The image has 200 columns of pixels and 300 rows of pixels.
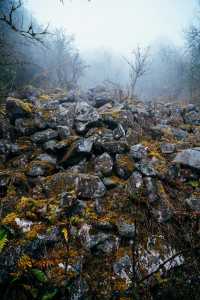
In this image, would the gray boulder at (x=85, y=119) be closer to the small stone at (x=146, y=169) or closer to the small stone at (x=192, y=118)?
the small stone at (x=146, y=169)

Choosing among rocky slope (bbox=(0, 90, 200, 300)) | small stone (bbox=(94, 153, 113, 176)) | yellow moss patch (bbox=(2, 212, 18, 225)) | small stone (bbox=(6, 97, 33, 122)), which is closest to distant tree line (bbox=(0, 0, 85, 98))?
small stone (bbox=(6, 97, 33, 122))

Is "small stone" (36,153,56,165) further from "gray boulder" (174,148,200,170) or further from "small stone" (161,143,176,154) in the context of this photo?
"gray boulder" (174,148,200,170)

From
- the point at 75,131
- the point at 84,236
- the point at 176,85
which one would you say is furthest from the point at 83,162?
the point at 176,85

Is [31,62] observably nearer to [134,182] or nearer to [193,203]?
[134,182]

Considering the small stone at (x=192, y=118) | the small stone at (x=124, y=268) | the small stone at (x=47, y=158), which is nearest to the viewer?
the small stone at (x=124, y=268)

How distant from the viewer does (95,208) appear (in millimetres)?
4395

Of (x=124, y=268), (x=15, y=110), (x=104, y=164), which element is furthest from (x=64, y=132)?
(x=124, y=268)

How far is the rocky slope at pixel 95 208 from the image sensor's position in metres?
3.34

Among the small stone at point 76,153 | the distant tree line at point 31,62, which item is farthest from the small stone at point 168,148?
the distant tree line at point 31,62

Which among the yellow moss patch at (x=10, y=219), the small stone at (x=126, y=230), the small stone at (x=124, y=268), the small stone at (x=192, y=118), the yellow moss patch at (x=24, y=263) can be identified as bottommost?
the small stone at (x=124, y=268)

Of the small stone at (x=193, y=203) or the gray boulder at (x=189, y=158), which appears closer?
the small stone at (x=193, y=203)

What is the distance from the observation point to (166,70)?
26.6 metres

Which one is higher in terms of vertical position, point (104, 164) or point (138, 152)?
point (138, 152)

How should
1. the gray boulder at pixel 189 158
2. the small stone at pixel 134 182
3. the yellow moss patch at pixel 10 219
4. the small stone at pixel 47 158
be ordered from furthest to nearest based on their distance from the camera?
1. the small stone at pixel 47 158
2. the gray boulder at pixel 189 158
3. the small stone at pixel 134 182
4. the yellow moss patch at pixel 10 219
